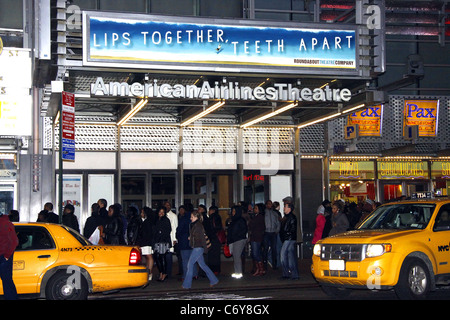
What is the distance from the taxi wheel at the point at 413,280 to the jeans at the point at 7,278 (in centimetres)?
632

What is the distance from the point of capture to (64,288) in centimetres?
1177

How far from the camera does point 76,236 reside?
12.3 metres

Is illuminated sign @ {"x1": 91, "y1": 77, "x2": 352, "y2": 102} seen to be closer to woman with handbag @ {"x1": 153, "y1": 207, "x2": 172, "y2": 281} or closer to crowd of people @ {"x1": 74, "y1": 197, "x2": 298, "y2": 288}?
crowd of people @ {"x1": 74, "y1": 197, "x2": 298, "y2": 288}

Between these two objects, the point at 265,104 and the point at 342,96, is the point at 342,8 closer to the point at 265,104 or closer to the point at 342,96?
the point at 265,104

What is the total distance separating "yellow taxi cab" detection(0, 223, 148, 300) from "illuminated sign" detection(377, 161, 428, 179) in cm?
1369

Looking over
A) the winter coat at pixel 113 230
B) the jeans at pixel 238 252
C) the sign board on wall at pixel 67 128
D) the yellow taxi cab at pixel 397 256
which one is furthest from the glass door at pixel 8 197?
the yellow taxi cab at pixel 397 256

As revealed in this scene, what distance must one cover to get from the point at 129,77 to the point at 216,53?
2.25 metres

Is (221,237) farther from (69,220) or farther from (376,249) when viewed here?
(376,249)

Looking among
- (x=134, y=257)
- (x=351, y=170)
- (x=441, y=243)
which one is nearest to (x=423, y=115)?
(x=351, y=170)

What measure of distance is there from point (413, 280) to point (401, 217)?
1.66 metres

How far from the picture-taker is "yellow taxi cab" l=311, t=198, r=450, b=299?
11.4 metres

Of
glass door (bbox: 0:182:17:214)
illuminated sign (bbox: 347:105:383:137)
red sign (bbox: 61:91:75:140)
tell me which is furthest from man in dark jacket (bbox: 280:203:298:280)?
glass door (bbox: 0:182:17:214)
